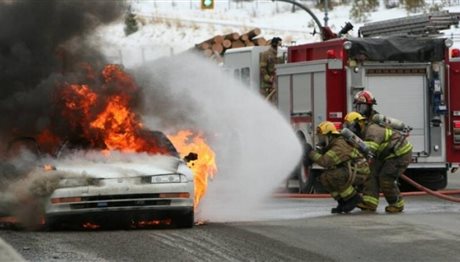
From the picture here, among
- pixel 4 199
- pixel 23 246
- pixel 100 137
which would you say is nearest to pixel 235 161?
pixel 100 137

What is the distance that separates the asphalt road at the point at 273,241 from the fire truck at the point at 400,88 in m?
4.61

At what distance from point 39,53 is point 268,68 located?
350 inches

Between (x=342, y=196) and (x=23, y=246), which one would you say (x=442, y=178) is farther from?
(x=23, y=246)

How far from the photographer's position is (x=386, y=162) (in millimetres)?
15109

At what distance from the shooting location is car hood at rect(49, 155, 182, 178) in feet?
41.7

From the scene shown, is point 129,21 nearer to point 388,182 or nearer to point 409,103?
point 409,103

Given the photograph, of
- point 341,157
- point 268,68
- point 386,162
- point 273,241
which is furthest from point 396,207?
point 268,68

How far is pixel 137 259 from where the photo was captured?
10.5 meters

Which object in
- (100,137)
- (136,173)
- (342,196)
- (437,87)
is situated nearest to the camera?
(136,173)

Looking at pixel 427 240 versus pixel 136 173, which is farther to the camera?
pixel 136 173

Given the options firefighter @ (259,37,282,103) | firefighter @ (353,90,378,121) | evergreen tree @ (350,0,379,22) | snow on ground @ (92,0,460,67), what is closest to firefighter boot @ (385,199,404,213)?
firefighter @ (353,90,378,121)

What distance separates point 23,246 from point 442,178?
9924 mm

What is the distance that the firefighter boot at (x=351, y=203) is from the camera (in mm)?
14945

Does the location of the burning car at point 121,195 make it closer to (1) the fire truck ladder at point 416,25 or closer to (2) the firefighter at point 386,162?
(2) the firefighter at point 386,162
